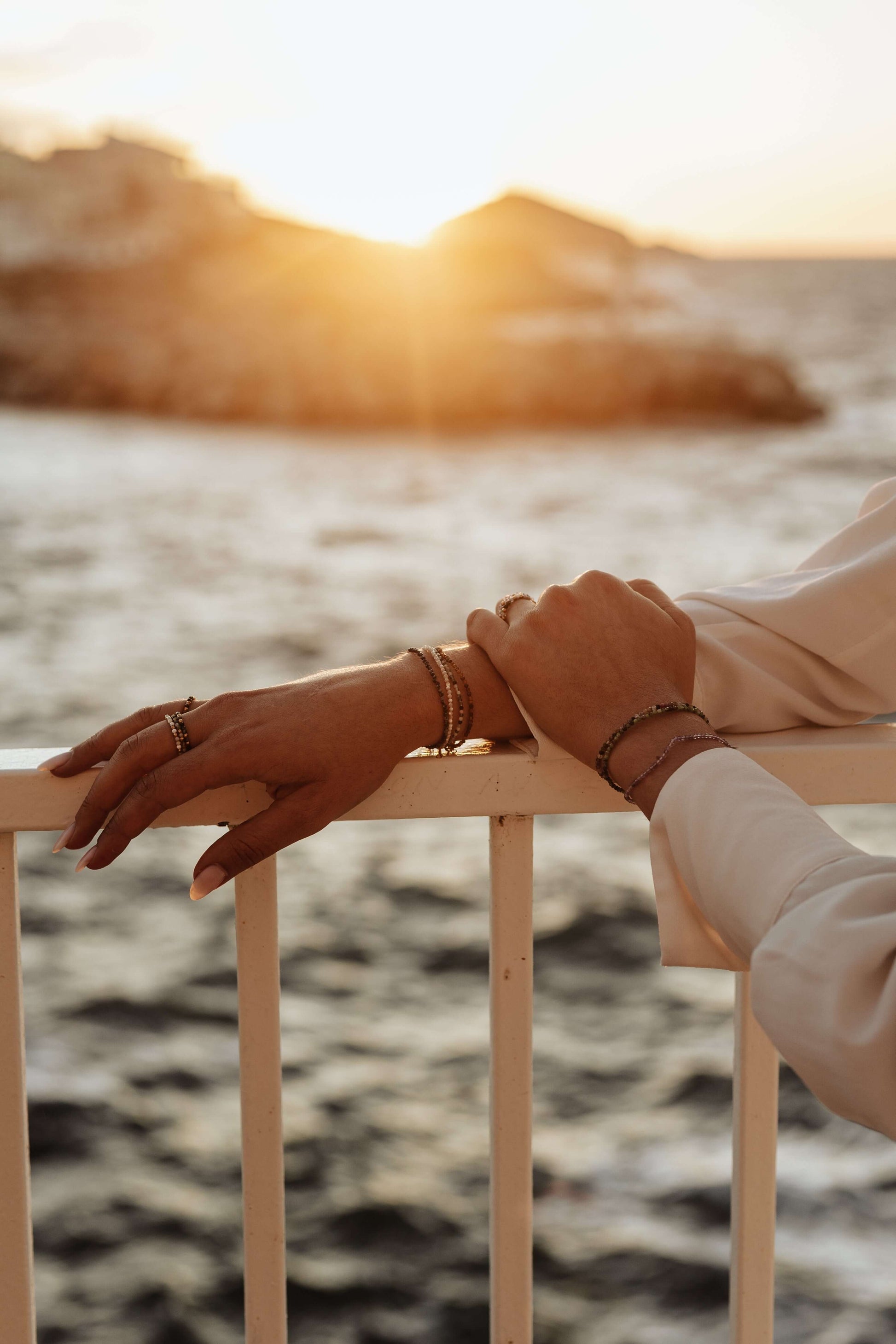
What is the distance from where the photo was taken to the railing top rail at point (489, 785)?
0.73 metres

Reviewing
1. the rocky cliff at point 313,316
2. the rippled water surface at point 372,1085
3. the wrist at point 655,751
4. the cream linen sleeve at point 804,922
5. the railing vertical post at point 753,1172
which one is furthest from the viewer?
the rocky cliff at point 313,316

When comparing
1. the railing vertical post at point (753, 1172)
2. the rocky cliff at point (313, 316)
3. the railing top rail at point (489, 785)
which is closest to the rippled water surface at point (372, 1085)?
the railing vertical post at point (753, 1172)

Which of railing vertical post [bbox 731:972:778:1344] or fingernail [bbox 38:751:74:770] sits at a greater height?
fingernail [bbox 38:751:74:770]

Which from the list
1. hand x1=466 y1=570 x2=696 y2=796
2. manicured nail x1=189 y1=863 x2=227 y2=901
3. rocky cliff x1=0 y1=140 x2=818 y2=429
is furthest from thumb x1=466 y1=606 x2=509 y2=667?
rocky cliff x1=0 y1=140 x2=818 y2=429

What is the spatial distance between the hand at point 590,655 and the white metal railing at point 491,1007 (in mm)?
40

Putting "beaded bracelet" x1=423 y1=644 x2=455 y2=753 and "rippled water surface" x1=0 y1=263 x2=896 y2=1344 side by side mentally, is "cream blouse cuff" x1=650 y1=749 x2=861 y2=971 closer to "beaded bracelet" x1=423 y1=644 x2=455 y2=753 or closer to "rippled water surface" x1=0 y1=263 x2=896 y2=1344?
"beaded bracelet" x1=423 y1=644 x2=455 y2=753

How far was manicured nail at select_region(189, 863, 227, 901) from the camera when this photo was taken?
0.70 m

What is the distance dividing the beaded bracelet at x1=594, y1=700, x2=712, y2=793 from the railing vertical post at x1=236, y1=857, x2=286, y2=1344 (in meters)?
0.21

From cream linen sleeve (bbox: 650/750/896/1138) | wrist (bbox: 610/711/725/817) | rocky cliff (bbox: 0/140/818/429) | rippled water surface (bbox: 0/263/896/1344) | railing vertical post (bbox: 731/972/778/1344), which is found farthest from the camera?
rocky cliff (bbox: 0/140/818/429)

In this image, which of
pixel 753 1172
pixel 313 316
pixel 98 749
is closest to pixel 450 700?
pixel 98 749

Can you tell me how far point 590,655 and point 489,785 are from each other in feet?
0.35

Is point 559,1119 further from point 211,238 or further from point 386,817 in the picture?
point 211,238

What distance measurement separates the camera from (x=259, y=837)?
712mm

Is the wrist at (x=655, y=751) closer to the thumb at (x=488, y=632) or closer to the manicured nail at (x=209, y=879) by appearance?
the thumb at (x=488, y=632)
